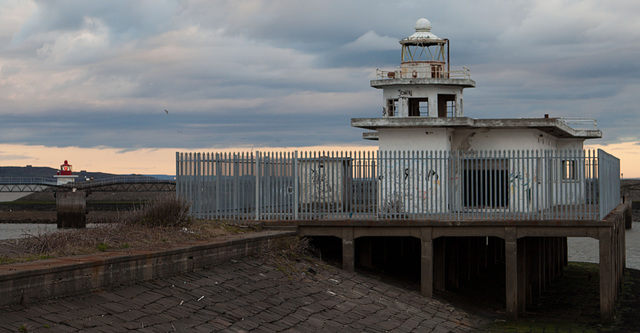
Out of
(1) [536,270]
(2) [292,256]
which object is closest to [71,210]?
(1) [536,270]

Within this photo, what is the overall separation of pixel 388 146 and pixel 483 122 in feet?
12.0

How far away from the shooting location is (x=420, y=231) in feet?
71.9

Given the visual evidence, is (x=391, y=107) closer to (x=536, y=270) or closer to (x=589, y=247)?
(x=536, y=270)

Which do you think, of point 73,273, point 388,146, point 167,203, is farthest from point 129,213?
point 388,146

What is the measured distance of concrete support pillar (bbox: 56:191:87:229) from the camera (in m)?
55.8

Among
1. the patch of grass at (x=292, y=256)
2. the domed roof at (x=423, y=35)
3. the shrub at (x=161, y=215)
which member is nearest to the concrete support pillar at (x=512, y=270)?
the patch of grass at (x=292, y=256)

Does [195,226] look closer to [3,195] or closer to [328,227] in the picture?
[328,227]

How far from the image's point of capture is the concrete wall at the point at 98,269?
11.1 meters

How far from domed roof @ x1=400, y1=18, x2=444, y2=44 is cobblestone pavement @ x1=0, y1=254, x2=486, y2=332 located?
45.1 ft

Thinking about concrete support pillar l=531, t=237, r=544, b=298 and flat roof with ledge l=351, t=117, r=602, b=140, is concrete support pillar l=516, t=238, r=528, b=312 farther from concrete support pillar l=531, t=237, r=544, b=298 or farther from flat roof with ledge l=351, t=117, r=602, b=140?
flat roof with ledge l=351, t=117, r=602, b=140

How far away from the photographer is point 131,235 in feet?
55.9

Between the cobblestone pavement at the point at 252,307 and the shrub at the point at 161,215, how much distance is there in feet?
8.07

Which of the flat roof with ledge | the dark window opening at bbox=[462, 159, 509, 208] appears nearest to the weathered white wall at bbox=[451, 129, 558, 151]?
the flat roof with ledge

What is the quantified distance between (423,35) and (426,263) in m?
13.3
